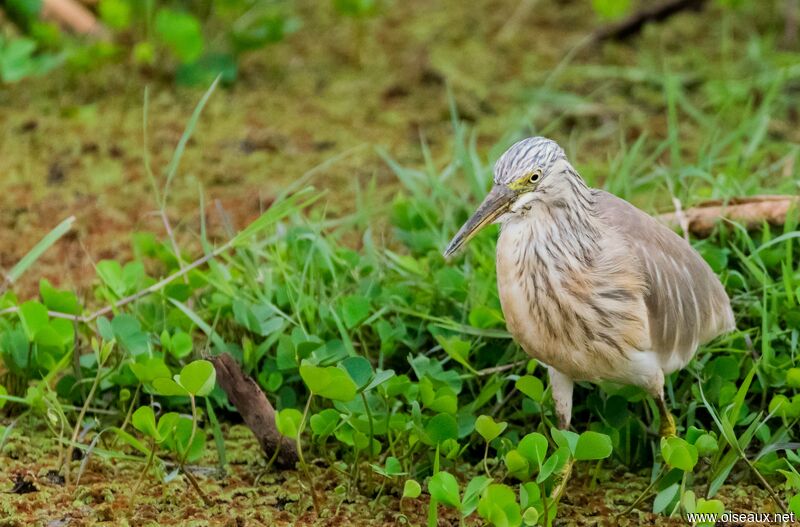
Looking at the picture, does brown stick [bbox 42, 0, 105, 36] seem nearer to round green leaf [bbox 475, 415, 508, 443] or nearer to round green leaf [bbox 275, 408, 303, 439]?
round green leaf [bbox 275, 408, 303, 439]

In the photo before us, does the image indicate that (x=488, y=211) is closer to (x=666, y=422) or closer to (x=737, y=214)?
(x=666, y=422)

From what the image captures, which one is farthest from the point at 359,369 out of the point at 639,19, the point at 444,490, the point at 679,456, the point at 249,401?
the point at 639,19

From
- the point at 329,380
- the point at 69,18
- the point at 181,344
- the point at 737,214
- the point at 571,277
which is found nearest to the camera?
the point at 329,380

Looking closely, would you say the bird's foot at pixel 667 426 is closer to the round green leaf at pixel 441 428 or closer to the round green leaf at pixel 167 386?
the round green leaf at pixel 441 428

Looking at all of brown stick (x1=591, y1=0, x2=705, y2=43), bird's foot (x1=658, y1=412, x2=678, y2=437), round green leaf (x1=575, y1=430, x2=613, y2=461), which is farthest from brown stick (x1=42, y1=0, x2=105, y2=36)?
round green leaf (x1=575, y1=430, x2=613, y2=461)

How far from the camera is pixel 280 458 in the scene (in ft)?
10.1

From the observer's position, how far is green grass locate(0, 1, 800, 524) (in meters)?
2.89

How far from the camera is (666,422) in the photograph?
3066 millimetres

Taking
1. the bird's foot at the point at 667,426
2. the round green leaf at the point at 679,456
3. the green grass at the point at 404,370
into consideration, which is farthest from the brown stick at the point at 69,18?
the round green leaf at the point at 679,456

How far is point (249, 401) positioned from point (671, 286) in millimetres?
1067

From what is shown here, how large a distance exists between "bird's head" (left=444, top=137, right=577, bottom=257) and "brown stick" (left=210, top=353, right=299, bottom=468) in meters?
0.61

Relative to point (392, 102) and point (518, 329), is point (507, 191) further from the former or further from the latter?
point (392, 102)

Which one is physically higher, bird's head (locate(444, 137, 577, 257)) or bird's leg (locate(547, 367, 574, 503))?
bird's head (locate(444, 137, 577, 257))

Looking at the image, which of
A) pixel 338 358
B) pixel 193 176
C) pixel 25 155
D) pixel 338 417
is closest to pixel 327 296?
pixel 338 358
